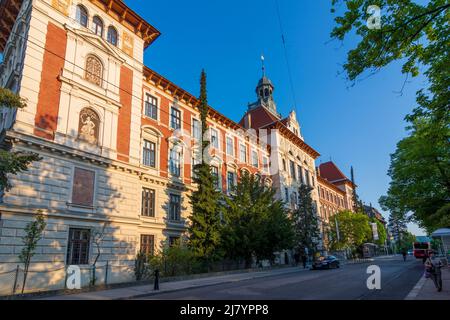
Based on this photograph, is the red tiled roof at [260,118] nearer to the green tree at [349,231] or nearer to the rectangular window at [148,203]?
the green tree at [349,231]

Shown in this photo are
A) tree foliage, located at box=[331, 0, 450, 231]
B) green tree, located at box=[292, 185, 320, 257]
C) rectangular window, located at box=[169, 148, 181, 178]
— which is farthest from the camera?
Answer: green tree, located at box=[292, 185, 320, 257]

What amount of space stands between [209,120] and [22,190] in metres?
19.8

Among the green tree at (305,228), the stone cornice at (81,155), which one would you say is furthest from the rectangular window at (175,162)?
the green tree at (305,228)

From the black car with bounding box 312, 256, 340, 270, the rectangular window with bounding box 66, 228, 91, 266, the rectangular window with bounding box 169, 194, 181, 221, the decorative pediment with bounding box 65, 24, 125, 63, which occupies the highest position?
the decorative pediment with bounding box 65, 24, 125, 63

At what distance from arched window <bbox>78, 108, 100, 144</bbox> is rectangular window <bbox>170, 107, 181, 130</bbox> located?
7.81m

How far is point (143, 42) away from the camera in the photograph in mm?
25625

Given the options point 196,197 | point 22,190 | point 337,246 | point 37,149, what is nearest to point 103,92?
point 37,149

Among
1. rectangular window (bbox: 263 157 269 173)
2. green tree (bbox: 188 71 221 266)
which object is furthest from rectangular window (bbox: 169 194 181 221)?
rectangular window (bbox: 263 157 269 173)

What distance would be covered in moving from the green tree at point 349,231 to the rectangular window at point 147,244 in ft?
114

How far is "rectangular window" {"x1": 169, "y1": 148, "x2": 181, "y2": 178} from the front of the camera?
25.8m

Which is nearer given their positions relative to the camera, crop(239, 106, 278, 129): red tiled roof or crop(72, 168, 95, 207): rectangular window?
crop(72, 168, 95, 207): rectangular window

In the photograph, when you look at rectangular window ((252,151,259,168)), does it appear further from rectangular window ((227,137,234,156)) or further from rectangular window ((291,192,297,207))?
rectangular window ((291,192,297,207))

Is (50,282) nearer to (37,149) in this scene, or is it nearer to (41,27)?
(37,149)

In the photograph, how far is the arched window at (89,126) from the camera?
A: 19141 millimetres
